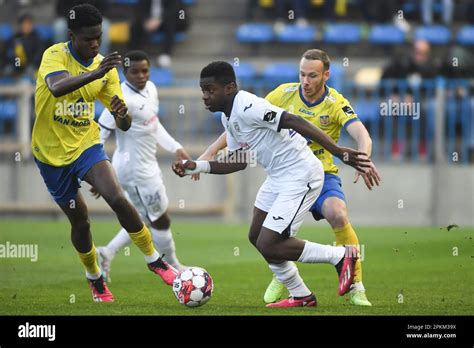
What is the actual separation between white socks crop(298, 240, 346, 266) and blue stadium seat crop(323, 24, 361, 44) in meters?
13.4

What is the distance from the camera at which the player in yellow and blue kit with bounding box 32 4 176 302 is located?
30.1 ft

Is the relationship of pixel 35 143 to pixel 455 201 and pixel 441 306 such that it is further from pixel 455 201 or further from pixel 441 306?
pixel 455 201

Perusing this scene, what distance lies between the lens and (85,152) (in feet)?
31.0

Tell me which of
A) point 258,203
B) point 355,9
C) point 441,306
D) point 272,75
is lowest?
point 441,306

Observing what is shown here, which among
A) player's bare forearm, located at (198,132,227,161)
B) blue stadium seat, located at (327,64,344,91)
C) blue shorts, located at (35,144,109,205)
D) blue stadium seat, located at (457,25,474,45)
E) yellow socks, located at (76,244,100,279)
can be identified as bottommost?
yellow socks, located at (76,244,100,279)

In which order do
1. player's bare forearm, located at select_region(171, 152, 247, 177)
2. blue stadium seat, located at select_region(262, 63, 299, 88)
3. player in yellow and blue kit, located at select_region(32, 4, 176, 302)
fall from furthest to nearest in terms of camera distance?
blue stadium seat, located at select_region(262, 63, 299, 88) → player in yellow and blue kit, located at select_region(32, 4, 176, 302) → player's bare forearm, located at select_region(171, 152, 247, 177)

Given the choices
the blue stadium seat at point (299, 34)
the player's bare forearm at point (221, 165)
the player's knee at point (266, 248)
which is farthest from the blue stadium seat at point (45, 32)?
the player's knee at point (266, 248)

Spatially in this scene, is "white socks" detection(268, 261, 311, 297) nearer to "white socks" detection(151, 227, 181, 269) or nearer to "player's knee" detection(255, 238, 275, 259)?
"player's knee" detection(255, 238, 275, 259)

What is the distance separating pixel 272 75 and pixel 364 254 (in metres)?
7.47

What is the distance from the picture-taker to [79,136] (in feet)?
31.1

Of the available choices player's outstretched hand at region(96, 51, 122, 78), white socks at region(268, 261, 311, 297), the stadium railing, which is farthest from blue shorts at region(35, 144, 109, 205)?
the stadium railing

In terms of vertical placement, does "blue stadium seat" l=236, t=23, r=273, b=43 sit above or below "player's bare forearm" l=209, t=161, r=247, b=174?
above

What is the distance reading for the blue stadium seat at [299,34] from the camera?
2211 centimetres
